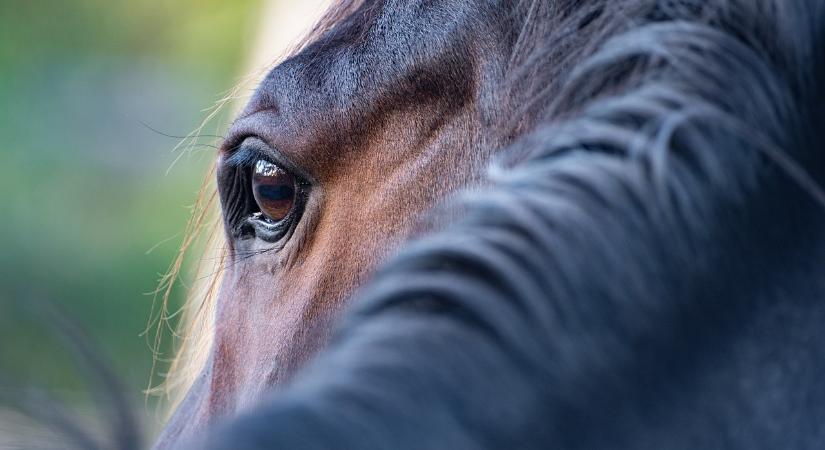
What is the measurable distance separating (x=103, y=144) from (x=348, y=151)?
16476 millimetres

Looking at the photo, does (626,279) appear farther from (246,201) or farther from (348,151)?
(246,201)

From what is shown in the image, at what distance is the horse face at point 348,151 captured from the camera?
1.65 metres

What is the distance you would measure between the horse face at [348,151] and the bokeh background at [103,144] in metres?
8.58

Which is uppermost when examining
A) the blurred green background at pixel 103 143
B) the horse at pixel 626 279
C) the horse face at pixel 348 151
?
the blurred green background at pixel 103 143

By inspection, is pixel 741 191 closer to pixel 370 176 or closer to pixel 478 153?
pixel 478 153

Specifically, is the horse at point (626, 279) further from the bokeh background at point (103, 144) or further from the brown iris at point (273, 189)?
the bokeh background at point (103, 144)

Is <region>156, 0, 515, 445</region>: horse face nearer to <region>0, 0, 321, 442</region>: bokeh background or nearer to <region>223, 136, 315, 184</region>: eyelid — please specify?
<region>223, 136, 315, 184</region>: eyelid

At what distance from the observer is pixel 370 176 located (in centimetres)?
173

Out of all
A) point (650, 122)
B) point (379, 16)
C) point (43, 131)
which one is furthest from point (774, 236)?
point (43, 131)

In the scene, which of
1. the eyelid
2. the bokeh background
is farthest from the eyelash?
the bokeh background

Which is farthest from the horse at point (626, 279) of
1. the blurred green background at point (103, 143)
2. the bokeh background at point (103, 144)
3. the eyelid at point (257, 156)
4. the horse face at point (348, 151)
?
the blurred green background at point (103, 143)

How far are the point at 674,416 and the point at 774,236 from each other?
0.22 m

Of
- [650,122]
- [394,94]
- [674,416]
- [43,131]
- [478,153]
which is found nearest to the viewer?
[674,416]

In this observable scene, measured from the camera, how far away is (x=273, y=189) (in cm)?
189
